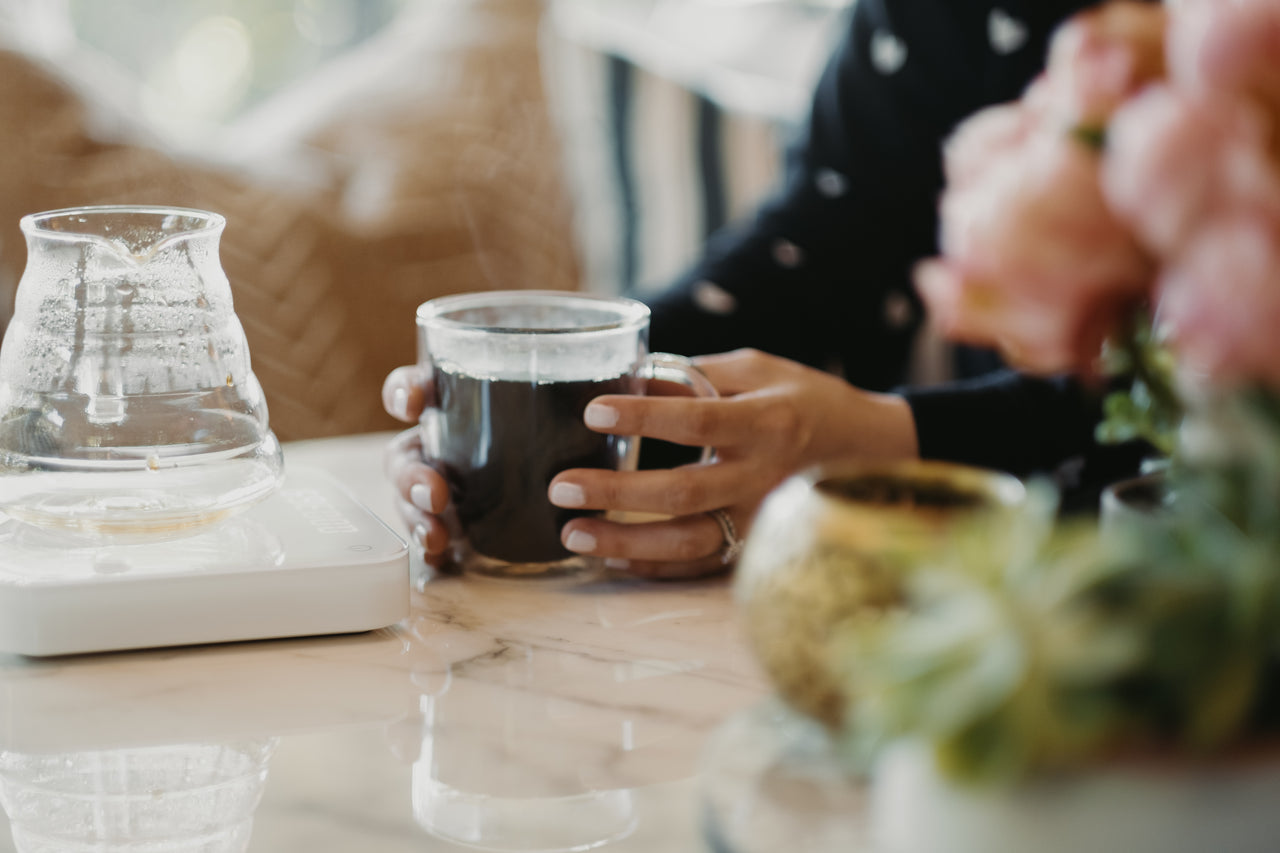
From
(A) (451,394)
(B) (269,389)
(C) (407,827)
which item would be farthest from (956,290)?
(B) (269,389)

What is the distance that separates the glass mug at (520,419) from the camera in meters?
0.63

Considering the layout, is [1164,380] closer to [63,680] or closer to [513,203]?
[63,680]

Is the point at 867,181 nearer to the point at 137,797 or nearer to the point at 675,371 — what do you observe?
the point at 675,371

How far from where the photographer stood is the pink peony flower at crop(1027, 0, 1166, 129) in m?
0.31

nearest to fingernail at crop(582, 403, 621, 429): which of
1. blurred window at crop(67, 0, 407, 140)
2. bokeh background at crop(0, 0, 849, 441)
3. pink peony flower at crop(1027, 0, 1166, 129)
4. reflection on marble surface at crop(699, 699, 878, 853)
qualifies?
reflection on marble surface at crop(699, 699, 878, 853)

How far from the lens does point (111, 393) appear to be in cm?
57

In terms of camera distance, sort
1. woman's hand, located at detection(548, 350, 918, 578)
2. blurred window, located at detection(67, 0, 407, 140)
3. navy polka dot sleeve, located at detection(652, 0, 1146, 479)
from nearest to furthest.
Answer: woman's hand, located at detection(548, 350, 918, 578)
navy polka dot sleeve, located at detection(652, 0, 1146, 479)
blurred window, located at detection(67, 0, 407, 140)

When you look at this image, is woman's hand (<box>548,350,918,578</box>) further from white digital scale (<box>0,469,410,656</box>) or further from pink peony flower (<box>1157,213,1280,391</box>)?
pink peony flower (<box>1157,213,1280,391</box>)

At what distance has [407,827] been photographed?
424mm

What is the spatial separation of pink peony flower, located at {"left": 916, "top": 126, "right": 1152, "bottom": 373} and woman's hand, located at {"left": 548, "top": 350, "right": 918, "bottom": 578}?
323 millimetres

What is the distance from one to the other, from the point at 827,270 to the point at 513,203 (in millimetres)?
470

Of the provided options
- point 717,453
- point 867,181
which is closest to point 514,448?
point 717,453

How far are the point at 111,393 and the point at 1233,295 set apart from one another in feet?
1.52

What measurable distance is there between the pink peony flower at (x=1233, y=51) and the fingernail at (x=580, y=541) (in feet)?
1.33
